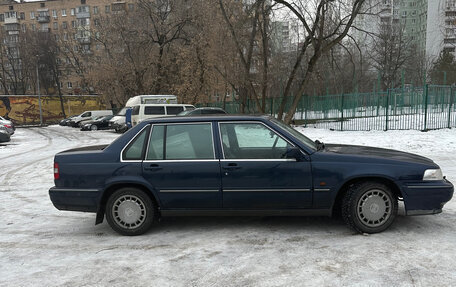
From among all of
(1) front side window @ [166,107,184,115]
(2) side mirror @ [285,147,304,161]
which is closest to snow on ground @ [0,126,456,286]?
(2) side mirror @ [285,147,304,161]

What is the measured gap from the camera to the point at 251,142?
4.55 meters

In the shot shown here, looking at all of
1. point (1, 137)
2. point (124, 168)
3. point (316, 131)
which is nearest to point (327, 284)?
point (124, 168)

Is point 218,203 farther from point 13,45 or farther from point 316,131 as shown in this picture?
point 13,45

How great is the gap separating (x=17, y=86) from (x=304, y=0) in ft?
181

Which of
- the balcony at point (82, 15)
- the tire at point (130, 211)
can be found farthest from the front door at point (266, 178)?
the balcony at point (82, 15)

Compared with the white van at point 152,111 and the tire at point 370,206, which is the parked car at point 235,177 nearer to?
the tire at point 370,206

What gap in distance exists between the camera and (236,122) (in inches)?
177

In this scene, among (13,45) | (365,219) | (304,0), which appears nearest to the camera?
(365,219)

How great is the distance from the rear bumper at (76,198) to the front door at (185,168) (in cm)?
79

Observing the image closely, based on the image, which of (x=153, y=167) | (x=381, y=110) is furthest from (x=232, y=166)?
(x=381, y=110)

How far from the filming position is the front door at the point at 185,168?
14.2ft

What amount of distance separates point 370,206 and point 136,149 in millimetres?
3130

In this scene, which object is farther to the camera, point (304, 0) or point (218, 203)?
point (304, 0)

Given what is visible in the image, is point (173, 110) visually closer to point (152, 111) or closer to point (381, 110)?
point (152, 111)
